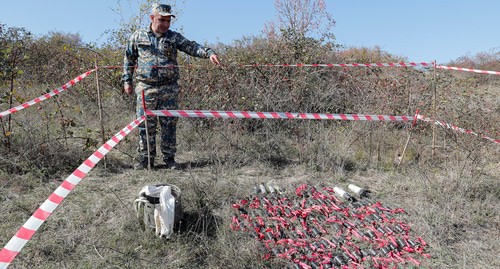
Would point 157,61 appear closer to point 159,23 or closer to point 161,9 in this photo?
point 159,23

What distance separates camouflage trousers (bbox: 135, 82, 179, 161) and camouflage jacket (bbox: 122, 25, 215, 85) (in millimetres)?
93

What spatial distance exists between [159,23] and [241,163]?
204cm

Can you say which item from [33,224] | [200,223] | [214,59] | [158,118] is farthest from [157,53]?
[33,224]

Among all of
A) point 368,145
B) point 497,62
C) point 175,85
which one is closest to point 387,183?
point 368,145

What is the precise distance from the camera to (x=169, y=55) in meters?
4.36

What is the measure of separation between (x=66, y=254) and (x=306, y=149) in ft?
10.5

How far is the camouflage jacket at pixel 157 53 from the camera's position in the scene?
14.1ft

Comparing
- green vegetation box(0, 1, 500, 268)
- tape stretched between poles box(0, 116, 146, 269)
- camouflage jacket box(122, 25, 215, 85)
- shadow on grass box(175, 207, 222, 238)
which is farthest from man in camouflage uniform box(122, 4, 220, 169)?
tape stretched between poles box(0, 116, 146, 269)

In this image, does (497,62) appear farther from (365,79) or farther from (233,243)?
(233,243)

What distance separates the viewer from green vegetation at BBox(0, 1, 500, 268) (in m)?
2.96

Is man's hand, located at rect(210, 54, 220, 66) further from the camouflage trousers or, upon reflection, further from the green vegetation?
the green vegetation

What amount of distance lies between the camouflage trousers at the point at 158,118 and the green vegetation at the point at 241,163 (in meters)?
0.34

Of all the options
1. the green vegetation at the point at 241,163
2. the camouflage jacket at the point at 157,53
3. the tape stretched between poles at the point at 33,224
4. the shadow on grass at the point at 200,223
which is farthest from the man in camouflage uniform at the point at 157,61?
the tape stretched between poles at the point at 33,224

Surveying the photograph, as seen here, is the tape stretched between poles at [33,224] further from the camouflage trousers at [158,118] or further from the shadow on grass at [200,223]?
the camouflage trousers at [158,118]
